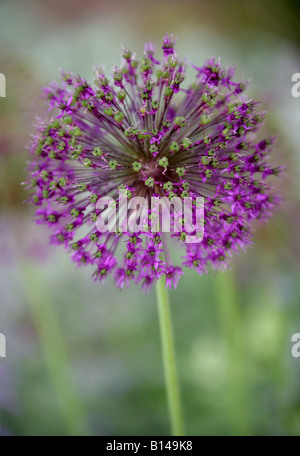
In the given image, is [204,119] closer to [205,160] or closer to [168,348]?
[205,160]

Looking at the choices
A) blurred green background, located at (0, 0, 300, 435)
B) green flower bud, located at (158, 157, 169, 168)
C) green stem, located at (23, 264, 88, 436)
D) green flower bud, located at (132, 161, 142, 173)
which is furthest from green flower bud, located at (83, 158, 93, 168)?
green stem, located at (23, 264, 88, 436)

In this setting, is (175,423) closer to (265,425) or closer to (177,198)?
(177,198)

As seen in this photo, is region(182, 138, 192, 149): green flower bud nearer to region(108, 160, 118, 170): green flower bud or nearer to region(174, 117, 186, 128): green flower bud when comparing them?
region(174, 117, 186, 128): green flower bud

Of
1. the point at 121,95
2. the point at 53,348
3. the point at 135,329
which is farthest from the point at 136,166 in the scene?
the point at 135,329

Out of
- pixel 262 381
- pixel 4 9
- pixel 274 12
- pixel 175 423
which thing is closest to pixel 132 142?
pixel 175 423

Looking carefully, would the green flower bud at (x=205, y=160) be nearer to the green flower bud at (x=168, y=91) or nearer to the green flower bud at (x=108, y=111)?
A: the green flower bud at (x=168, y=91)
